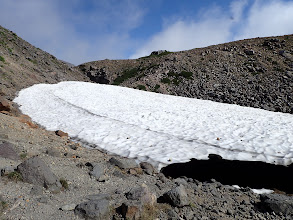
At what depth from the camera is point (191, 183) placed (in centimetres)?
683

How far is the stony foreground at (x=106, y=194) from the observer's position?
14.4ft

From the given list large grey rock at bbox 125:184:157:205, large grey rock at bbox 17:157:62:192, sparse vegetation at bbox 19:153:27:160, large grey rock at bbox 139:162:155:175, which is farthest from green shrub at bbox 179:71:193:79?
large grey rock at bbox 17:157:62:192

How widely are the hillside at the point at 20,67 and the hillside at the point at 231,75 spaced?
13.2m

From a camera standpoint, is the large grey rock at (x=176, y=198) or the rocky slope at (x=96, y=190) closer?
the rocky slope at (x=96, y=190)

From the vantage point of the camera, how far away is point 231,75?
39.6m

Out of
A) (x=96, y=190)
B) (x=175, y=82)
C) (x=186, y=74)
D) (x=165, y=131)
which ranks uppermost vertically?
(x=186, y=74)

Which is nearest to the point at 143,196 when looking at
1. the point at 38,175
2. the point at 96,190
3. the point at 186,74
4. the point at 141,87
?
the point at 96,190

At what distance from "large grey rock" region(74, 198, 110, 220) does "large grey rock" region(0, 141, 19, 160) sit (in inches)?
119

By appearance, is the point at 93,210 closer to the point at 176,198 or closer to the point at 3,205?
the point at 3,205

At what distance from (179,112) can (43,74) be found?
2525cm

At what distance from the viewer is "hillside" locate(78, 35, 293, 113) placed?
31.4 m

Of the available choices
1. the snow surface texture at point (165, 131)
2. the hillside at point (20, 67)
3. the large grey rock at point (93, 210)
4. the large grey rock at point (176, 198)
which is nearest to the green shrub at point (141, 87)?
the hillside at point (20, 67)

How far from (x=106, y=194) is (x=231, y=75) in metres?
38.8

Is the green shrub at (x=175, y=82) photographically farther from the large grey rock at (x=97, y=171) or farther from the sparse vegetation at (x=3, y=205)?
the sparse vegetation at (x=3, y=205)
